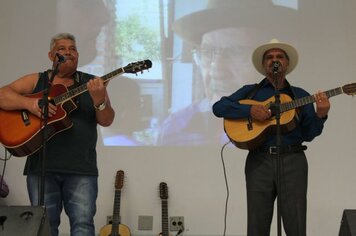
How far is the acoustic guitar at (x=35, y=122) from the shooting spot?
8.00 ft

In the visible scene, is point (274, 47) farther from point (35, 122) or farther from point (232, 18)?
point (232, 18)

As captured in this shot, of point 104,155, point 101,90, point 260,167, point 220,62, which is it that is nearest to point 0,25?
point 104,155

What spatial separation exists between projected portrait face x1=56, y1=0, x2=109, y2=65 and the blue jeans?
2067 mm

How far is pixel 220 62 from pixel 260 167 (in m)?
1.86

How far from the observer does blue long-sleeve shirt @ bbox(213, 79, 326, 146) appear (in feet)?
8.32

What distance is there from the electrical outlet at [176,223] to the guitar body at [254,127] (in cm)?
156

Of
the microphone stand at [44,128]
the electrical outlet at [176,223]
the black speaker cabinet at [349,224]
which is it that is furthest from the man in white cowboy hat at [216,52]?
the black speaker cabinet at [349,224]

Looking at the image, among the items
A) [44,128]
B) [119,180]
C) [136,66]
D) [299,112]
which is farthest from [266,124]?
[119,180]

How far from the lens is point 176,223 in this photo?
4016mm

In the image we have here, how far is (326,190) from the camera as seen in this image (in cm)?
402

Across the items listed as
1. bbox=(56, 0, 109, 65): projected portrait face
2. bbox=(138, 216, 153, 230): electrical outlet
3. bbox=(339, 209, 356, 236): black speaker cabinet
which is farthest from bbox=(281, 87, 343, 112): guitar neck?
bbox=(56, 0, 109, 65): projected portrait face

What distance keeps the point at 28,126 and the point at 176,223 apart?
1943 millimetres

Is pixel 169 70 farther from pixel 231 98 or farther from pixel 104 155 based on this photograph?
pixel 231 98

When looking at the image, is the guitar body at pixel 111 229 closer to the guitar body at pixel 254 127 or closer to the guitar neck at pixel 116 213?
the guitar neck at pixel 116 213
